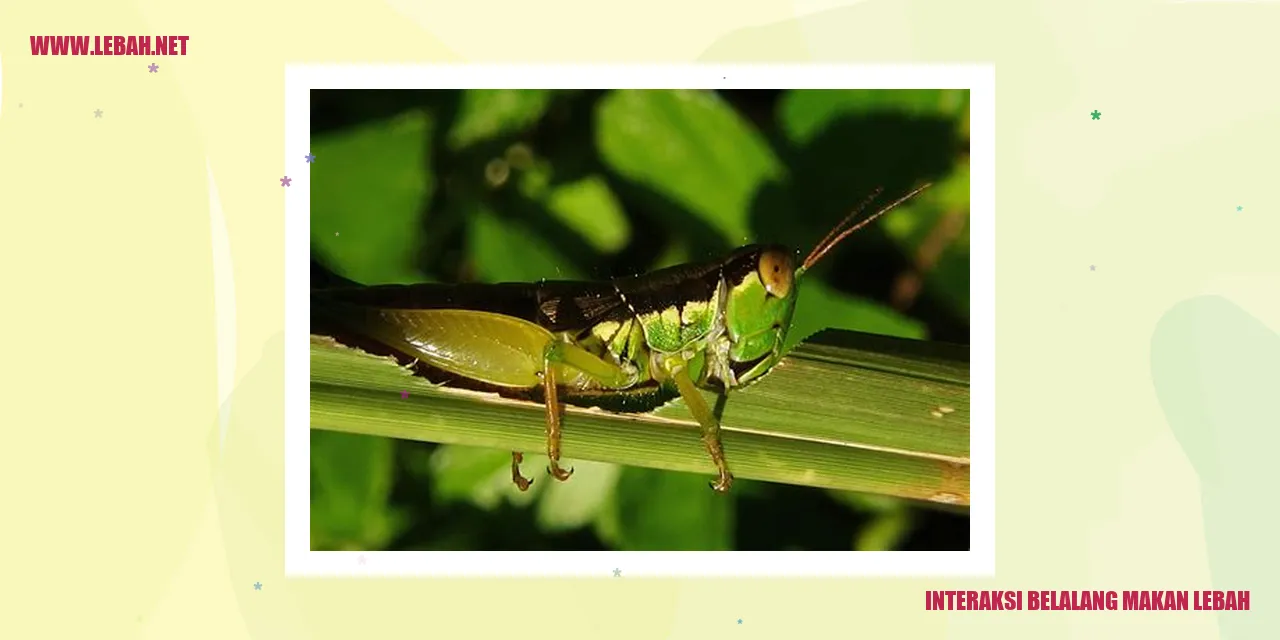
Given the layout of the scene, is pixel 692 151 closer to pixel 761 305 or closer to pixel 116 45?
pixel 761 305

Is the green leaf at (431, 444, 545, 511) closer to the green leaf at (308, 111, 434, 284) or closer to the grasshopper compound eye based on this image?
the green leaf at (308, 111, 434, 284)

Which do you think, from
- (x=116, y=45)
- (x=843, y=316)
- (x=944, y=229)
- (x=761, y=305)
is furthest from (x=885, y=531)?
(x=116, y=45)

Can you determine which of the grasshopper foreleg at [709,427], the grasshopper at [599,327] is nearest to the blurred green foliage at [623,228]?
the grasshopper at [599,327]

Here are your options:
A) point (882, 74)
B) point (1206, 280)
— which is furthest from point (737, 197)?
point (1206, 280)

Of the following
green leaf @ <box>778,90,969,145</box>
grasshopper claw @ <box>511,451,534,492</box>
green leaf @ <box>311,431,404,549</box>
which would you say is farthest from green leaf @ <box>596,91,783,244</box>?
green leaf @ <box>311,431,404,549</box>

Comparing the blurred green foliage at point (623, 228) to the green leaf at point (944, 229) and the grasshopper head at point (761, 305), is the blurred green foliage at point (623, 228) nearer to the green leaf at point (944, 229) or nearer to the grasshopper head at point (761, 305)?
the green leaf at point (944, 229)

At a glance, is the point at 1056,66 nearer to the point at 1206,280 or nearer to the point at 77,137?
the point at 1206,280
